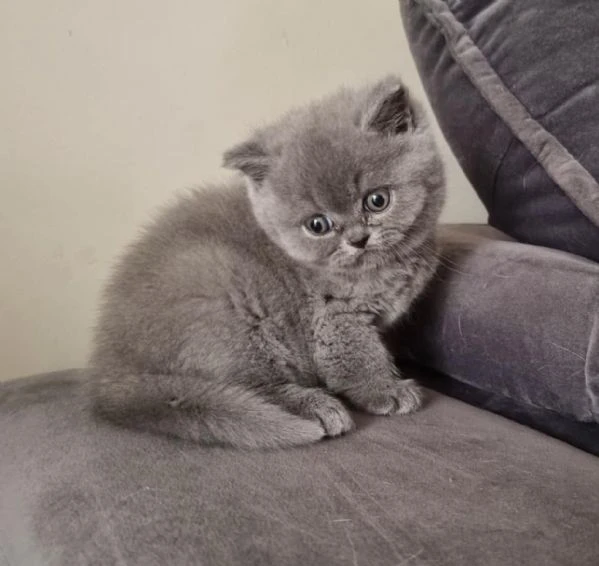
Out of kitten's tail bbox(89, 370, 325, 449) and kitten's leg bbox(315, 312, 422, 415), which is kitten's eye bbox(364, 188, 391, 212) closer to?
kitten's leg bbox(315, 312, 422, 415)

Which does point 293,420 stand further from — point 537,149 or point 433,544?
point 537,149

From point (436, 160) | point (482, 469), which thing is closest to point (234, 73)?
point (436, 160)

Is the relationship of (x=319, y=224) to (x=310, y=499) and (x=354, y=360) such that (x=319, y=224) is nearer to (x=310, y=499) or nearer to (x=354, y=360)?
(x=354, y=360)

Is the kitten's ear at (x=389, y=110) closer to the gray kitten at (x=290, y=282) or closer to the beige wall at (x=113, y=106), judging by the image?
the gray kitten at (x=290, y=282)

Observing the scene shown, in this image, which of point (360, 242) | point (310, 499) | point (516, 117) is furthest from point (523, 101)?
point (310, 499)

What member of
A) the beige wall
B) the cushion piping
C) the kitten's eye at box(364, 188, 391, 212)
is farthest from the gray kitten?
the beige wall

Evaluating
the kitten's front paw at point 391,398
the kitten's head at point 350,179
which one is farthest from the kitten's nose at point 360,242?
the kitten's front paw at point 391,398
